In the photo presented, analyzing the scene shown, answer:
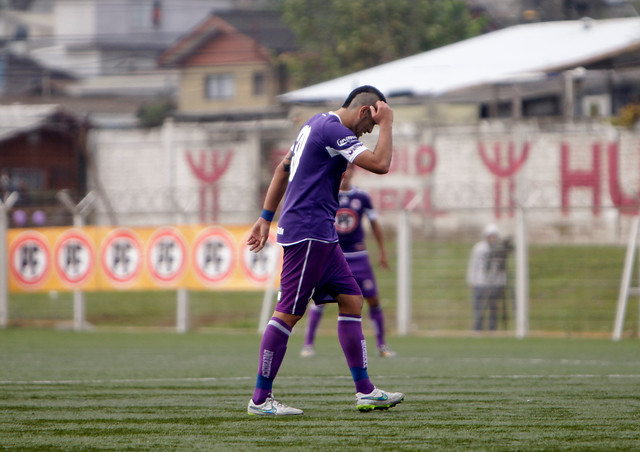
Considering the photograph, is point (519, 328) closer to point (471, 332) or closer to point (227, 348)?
point (471, 332)

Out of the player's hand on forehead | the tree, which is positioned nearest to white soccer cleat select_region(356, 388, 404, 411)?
the player's hand on forehead

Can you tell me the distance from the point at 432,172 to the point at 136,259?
11.7m

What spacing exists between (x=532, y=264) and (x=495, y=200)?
6.23 metres

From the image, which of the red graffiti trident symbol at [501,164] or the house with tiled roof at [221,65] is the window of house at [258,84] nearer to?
the house with tiled roof at [221,65]

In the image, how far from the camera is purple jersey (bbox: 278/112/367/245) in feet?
20.9

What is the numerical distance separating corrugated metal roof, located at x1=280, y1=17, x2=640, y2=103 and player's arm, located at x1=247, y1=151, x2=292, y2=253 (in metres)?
14.8

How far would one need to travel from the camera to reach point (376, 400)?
6.41m

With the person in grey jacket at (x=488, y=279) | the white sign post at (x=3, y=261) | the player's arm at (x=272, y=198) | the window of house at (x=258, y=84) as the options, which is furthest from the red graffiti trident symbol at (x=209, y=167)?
the window of house at (x=258, y=84)

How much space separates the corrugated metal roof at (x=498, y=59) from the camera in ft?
69.8

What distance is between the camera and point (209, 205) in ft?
96.9

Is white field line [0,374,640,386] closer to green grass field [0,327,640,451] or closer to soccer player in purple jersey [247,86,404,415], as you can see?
green grass field [0,327,640,451]

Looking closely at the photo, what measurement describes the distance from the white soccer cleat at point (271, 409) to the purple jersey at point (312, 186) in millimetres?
983

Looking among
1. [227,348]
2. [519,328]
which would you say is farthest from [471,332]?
[227,348]

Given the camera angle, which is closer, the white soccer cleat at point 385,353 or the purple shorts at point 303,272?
the purple shorts at point 303,272
